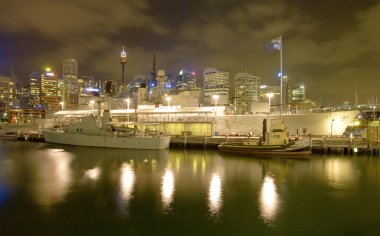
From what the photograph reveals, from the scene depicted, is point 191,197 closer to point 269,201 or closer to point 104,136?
point 269,201

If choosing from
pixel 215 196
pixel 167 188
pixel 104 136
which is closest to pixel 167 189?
pixel 167 188

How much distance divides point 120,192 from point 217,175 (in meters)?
10.8

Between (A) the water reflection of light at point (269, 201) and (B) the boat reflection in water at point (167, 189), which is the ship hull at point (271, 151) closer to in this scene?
(B) the boat reflection in water at point (167, 189)

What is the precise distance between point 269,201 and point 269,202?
9.5 inches

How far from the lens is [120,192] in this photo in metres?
25.0

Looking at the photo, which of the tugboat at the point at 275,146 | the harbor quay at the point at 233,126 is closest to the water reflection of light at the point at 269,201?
the tugboat at the point at 275,146

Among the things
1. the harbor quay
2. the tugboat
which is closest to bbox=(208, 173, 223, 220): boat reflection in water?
the tugboat

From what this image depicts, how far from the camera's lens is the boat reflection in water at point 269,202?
19.5 metres

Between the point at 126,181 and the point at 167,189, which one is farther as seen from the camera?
the point at 126,181

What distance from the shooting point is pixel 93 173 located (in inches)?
1314

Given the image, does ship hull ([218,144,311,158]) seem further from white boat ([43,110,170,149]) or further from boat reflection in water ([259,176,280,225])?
boat reflection in water ([259,176,280,225])

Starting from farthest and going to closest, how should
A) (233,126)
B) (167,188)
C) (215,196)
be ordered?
(233,126), (167,188), (215,196)

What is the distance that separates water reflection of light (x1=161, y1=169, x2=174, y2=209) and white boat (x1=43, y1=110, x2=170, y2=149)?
2021 cm

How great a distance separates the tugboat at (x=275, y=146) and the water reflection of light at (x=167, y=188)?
51.4ft
